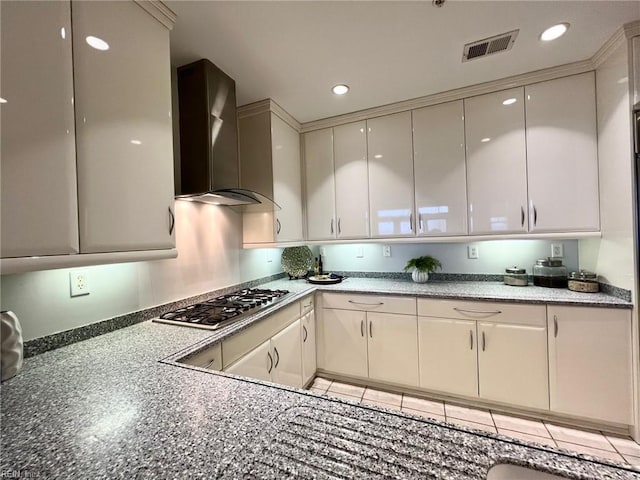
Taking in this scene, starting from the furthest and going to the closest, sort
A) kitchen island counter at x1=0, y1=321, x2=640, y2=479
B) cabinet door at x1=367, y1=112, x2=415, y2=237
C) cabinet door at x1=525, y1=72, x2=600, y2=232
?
1. cabinet door at x1=367, y1=112, x2=415, y2=237
2. cabinet door at x1=525, y1=72, x2=600, y2=232
3. kitchen island counter at x1=0, y1=321, x2=640, y2=479

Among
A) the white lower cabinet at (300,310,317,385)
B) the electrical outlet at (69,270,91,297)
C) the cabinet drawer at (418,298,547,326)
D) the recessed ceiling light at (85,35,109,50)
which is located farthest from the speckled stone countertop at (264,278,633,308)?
the recessed ceiling light at (85,35,109,50)

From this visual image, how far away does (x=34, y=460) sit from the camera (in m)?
0.57

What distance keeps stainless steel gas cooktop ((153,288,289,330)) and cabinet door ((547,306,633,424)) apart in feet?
6.30

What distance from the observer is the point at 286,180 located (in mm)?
2432

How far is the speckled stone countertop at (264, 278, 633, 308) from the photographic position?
173 centimetres

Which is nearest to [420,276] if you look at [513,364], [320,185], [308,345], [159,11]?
[513,364]

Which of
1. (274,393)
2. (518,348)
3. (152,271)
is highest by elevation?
(152,271)

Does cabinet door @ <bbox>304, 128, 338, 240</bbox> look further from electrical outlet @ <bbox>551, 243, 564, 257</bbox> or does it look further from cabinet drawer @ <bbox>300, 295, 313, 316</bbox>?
electrical outlet @ <bbox>551, 243, 564, 257</bbox>

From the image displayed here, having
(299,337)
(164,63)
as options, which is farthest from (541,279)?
(164,63)

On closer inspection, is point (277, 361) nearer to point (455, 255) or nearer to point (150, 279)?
point (150, 279)

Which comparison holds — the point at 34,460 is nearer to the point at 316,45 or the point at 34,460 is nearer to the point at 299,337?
the point at 299,337

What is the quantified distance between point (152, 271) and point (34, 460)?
1.17 metres

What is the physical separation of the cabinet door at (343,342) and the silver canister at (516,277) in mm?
1232

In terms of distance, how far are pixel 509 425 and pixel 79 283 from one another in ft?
8.99
